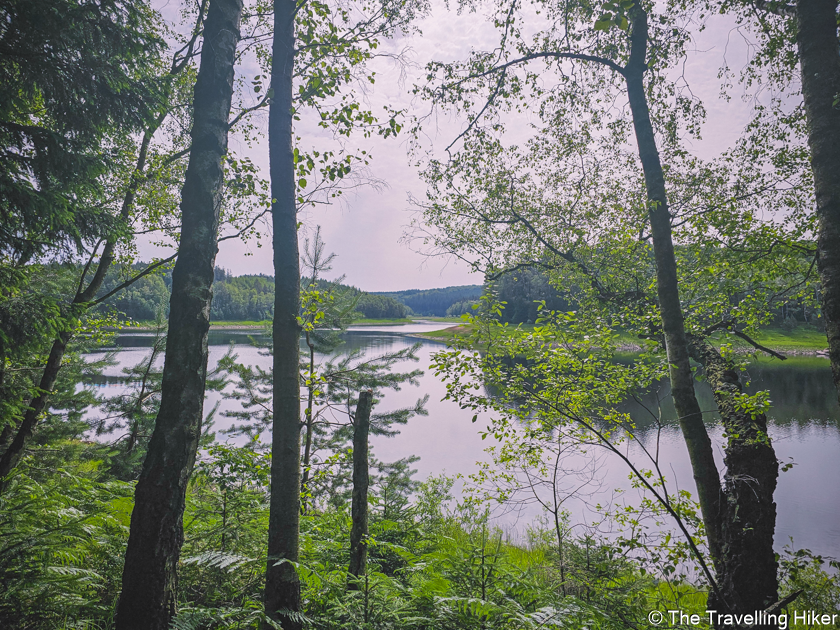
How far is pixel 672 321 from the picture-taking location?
14.0 feet

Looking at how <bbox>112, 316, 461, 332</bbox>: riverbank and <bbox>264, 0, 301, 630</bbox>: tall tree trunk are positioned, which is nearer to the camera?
<bbox>264, 0, 301, 630</bbox>: tall tree trunk

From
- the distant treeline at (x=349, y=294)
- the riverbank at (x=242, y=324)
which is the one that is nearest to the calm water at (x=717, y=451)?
the riverbank at (x=242, y=324)

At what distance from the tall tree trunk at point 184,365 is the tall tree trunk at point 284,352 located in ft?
1.36

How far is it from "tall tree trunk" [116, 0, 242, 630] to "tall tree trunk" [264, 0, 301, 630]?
0.41 m

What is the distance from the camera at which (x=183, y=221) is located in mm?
2867

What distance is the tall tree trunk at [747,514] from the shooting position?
4.66m

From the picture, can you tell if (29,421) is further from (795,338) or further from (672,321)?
(795,338)

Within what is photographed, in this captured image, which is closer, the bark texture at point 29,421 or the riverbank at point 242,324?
the bark texture at point 29,421

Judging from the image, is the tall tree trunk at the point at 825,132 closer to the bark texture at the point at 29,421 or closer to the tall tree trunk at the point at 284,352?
the tall tree trunk at the point at 284,352

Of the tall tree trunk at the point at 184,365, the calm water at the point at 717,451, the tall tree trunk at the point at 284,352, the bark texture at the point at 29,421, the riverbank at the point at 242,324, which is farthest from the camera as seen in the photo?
the calm water at the point at 717,451

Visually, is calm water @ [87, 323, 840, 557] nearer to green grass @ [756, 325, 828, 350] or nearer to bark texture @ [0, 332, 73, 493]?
bark texture @ [0, 332, 73, 493]

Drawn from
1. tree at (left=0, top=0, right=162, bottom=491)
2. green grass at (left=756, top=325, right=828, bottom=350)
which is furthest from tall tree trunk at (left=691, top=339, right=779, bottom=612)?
green grass at (left=756, top=325, right=828, bottom=350)

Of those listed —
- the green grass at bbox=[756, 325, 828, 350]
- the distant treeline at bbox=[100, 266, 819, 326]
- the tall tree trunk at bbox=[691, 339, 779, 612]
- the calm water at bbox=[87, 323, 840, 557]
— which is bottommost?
the calm water at bbox=[87, 323, 840, 557]

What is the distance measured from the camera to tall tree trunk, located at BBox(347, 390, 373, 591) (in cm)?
379
